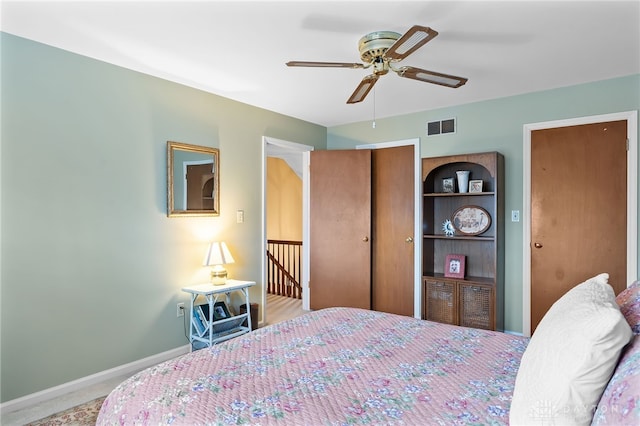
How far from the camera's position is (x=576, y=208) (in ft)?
11.3

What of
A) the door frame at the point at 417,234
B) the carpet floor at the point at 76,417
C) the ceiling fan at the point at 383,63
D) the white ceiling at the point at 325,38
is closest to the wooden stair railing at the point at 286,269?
the door frame at the point at 417,234

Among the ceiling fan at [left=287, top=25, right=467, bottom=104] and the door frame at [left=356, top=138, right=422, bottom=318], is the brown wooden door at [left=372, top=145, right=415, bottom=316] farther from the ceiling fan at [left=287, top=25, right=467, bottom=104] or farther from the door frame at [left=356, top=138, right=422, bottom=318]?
the ceiling fan at [left=287, top=25, right=467, bottom=104]

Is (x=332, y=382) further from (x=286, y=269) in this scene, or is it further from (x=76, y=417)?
(x=286, y=269)

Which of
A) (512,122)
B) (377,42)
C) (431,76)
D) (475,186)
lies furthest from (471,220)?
(377,42)

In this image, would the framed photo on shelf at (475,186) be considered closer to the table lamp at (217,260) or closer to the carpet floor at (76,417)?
the table lamp at (217,260)

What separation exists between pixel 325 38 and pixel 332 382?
2048 millimetres

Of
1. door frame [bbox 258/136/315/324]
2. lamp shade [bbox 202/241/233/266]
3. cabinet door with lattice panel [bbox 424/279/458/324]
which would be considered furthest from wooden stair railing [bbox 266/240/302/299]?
lamp shade [bbox 202/241/233/266]

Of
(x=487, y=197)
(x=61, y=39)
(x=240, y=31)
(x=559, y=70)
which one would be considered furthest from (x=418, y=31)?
(x=487, y=197)

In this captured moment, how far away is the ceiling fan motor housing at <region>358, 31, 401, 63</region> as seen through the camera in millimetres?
2387

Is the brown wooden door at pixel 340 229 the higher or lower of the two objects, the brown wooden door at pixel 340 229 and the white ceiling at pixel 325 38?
the lower

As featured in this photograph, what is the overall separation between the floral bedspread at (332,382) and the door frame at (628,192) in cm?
205

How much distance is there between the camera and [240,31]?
239cm

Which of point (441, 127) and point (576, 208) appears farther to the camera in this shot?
point (441, 127)

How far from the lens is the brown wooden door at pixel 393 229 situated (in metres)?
4.42
